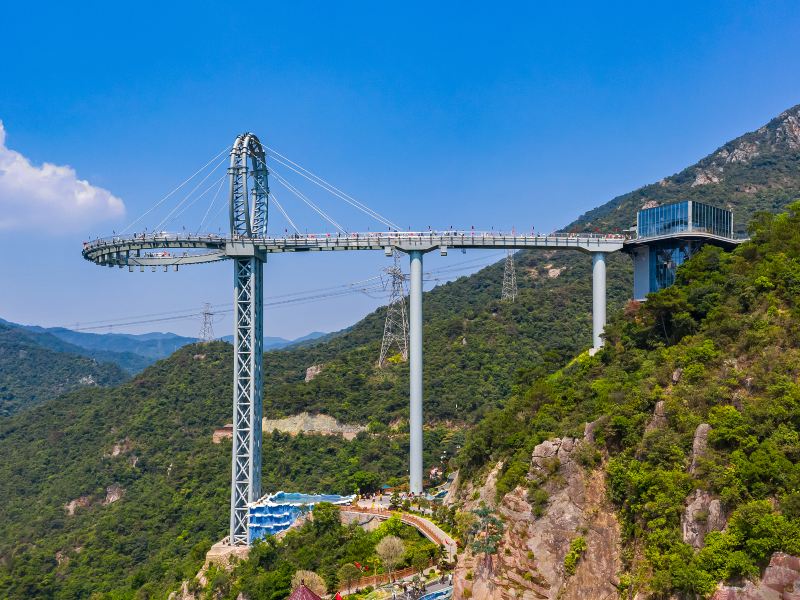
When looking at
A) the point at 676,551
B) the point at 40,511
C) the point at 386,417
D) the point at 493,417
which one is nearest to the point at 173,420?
the point at 40,511

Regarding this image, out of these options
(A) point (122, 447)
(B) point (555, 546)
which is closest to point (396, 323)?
(A) point (122, 447)

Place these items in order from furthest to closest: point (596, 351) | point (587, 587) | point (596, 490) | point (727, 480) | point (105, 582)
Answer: point (105, 582) < point (596, 351) < point (596, 490) < point (587, 587) < point (727, 480)

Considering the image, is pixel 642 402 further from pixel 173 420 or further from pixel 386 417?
pixel 173 420

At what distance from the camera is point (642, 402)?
2439 cm

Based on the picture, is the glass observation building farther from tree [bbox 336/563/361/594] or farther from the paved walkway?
tree [bbox 336/563/361/594]

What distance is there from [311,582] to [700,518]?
13.4 m

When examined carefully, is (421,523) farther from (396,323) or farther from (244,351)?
(396,323)

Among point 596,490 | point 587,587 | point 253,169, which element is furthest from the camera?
point 253,169

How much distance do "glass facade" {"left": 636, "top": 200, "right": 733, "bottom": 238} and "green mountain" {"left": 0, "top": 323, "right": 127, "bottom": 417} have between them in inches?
4955

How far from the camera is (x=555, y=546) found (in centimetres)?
2323

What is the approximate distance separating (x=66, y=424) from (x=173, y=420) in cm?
1562

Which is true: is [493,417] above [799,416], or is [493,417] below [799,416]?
below

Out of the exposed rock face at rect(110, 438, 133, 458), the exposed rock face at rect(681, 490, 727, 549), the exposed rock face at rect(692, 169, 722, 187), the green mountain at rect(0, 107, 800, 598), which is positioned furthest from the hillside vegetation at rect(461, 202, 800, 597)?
the exposed rock face at rect(692, 169, 722, 187)

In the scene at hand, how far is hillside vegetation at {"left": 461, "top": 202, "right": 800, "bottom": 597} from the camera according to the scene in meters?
18.9
